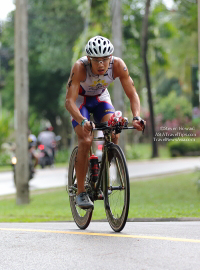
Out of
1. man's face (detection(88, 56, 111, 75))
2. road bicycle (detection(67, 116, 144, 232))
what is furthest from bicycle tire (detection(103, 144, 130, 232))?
man's face (detection(88, 56, 111, 75))

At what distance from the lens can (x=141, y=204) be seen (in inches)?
480

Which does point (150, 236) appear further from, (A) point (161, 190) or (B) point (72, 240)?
(A) point (161, 190)

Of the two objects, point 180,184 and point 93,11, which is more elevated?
point 93,11

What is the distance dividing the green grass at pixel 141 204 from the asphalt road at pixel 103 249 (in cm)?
278

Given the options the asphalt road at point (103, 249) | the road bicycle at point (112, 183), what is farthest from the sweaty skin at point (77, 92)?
the asphalt road at point (103, 249)

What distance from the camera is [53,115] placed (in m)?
44.0

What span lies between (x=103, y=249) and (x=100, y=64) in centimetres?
203

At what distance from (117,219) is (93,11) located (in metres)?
18.9

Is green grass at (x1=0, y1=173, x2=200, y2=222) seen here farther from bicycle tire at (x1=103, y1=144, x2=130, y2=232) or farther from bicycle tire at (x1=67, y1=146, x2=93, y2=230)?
bicycle tire at (x1=103, y1=144, x2=130, y2=232)

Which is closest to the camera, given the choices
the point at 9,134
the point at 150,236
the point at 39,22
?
the point at 150,236

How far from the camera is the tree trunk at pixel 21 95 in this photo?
13688 millimetres

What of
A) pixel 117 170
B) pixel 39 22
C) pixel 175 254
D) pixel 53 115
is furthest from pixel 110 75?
pixel 53 115

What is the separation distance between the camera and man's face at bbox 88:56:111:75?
20.5 feet

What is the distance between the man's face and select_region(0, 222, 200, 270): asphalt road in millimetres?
1700
